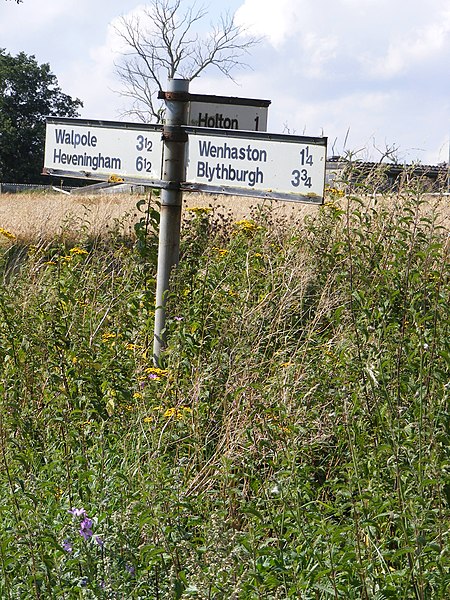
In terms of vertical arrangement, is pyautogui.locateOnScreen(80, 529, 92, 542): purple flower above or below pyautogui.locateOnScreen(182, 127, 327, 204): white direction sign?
below

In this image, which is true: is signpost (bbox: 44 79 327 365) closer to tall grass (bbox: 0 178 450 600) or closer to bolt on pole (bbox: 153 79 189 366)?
bolt on pole (bbox: 153 79 189 366)

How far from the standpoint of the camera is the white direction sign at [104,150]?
632cm

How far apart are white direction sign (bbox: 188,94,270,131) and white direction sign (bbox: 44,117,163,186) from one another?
278 millimetres

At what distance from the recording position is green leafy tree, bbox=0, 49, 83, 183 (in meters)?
67.9

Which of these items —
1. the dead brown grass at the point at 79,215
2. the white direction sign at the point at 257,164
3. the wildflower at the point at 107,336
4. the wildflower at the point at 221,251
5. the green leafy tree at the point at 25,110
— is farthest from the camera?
the green leafy tree at the point at 25,110

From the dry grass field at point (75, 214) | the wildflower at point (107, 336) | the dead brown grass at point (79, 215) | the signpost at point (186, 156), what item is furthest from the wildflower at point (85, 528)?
the dry grass field at point (75, 214)

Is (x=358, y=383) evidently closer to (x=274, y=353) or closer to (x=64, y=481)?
(x=274, y=353)

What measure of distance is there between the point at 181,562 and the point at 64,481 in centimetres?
97

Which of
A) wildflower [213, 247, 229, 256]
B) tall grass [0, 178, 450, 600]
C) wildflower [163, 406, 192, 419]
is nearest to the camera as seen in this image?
tall grass [0, 178, 450, 600]

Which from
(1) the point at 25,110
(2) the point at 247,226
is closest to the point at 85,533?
(2) the point at 247,226

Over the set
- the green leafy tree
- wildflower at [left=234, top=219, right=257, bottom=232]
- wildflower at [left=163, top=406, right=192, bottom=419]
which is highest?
the green leafy tree

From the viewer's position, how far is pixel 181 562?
339 cm

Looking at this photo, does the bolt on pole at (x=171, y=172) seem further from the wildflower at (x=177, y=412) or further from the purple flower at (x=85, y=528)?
the purple flower at (x=85, y=528)

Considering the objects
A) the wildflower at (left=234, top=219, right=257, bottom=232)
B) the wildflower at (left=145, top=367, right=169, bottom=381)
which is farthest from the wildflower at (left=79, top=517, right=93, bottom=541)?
the wildflower at (left=234, top=219, right=257, bottom=232)
